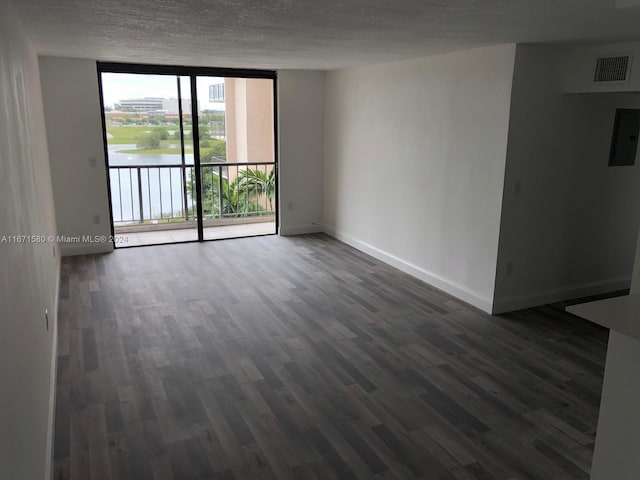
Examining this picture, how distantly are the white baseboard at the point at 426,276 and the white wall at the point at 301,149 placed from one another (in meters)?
0.68

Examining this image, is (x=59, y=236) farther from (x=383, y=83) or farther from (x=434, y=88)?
(x=434, y=88)

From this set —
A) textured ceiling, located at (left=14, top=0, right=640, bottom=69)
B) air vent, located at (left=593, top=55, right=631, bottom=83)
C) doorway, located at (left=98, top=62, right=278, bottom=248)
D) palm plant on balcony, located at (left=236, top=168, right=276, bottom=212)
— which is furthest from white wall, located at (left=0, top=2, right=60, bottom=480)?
palm plant on balcony, located at (left=236, top=168, right=276, bottom=212)

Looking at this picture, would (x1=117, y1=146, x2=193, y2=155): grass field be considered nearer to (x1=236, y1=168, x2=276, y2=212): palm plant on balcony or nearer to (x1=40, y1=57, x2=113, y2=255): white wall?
(x1=40, y1=57, x2=113, y2=255): white wall

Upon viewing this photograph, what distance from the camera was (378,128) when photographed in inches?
228

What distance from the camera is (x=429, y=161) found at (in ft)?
16.4

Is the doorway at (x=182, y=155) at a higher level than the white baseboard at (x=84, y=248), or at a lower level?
higher

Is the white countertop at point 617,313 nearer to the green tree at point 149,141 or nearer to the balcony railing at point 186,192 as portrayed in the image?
the balcony railing at point 186,192

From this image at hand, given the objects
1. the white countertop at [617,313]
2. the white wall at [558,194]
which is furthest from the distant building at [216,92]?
the white countertop at [617,313]

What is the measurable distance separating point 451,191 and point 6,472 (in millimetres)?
4133

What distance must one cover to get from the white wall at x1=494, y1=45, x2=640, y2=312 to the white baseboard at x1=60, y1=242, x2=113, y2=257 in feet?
14.7

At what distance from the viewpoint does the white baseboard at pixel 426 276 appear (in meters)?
4.52

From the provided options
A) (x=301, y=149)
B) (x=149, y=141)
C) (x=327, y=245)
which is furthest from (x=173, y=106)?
(x=327, y=245)

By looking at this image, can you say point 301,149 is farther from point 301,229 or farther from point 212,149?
point 212,149

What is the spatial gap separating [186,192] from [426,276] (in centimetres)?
375
